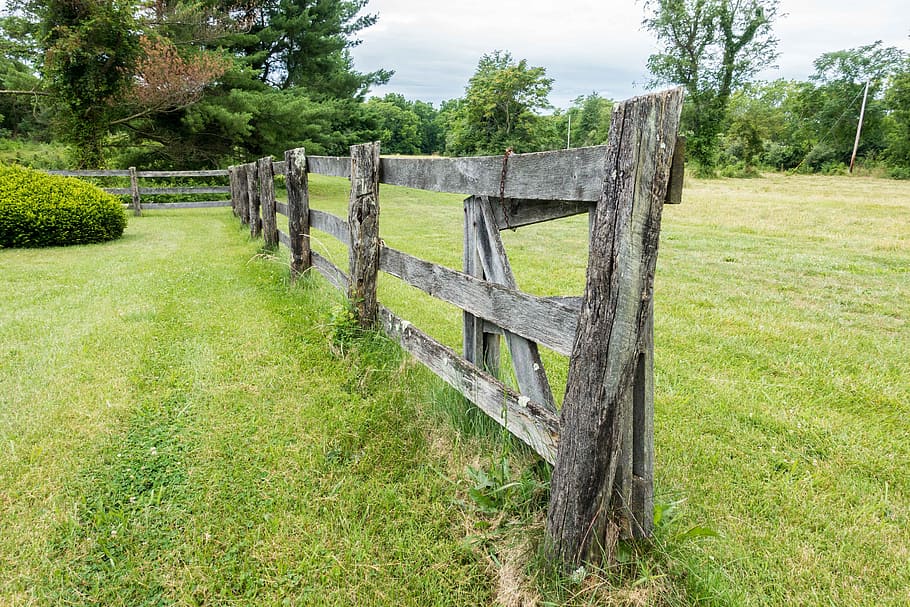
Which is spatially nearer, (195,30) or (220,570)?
(220,570)

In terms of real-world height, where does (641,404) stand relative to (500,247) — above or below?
below

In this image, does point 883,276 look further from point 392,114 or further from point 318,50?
point 392,114

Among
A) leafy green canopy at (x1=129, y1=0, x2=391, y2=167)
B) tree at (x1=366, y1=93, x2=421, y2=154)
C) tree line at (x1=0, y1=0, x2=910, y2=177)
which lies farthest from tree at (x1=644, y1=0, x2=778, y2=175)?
tree at (x1=366, y1=93, x2=421, y2=154)

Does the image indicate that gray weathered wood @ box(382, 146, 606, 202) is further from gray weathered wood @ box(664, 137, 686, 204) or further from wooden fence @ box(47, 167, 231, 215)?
A: wooden fence @ box(47, 167, 231, 215)

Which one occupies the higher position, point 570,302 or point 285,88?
point 285,88

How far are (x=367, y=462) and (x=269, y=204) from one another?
616cm

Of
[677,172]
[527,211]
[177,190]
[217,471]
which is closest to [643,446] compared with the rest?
[677,172]

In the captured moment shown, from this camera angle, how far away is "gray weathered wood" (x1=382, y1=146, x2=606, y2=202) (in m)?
1.77

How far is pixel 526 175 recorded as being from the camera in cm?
211

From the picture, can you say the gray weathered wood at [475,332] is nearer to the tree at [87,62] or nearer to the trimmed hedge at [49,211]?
the trimmed hedge at [49,211]

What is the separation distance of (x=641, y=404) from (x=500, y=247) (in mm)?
1062

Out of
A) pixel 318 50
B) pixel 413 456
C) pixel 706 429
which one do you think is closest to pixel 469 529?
pixel 413 456

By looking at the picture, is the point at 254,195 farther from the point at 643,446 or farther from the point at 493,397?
the point at 643,446

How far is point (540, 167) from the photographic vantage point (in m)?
2.01
